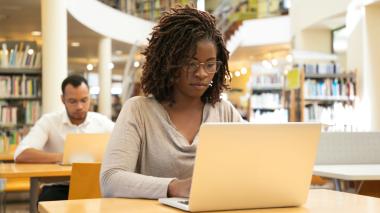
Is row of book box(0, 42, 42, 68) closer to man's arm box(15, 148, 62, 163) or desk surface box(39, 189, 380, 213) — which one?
man's arm box(15, 148, 62, 163)

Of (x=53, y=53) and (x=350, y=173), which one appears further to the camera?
(x=53, y=53)

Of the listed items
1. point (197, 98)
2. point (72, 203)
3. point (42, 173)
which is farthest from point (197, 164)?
point (42, 173)

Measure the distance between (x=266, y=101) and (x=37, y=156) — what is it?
670 cm

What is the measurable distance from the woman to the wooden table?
137cm

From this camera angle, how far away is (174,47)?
6.00 ft

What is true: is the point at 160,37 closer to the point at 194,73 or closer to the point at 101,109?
the point at 194,73

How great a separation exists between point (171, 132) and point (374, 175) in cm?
124

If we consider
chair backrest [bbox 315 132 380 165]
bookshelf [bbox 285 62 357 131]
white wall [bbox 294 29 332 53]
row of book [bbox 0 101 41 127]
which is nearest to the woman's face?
chair backrest [bbox 315 132 380 165]

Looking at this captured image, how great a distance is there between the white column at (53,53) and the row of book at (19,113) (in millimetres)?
173

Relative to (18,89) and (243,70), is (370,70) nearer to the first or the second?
(18,89)

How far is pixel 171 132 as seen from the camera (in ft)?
6.10

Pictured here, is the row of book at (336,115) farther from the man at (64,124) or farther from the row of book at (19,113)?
the man at (64,124)

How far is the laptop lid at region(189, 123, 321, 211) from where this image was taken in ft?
4.61

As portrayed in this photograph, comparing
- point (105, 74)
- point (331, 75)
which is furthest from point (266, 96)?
point (105, 74)
